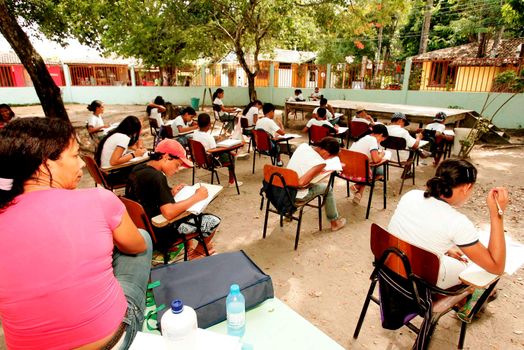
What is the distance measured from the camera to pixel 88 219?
120 cm

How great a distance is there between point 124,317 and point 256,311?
0.61 metres

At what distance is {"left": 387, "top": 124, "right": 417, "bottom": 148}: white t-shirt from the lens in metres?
4.94

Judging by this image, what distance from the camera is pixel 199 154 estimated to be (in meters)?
4.85

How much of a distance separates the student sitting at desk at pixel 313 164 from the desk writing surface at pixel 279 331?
1.89 meters

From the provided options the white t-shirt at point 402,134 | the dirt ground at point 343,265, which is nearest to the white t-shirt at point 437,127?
the dirt ground at point 343,265

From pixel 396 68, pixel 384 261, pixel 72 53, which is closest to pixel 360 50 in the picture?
pixel 396 68

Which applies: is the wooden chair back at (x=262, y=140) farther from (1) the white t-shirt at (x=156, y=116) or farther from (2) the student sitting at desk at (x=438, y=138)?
(2) the student sitting at desk at (x=438, y=138)

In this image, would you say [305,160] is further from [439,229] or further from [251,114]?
[251,114]

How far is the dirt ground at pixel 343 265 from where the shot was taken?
2385mm

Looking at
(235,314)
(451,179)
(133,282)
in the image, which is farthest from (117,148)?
(451,179)

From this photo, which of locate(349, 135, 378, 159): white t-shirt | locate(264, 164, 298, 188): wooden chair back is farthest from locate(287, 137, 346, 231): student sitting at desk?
locate(349, 135, 378, 159): white t-shirt

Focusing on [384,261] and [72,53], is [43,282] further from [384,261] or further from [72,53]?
[72,53]

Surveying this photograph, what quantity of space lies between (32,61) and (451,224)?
7.64m

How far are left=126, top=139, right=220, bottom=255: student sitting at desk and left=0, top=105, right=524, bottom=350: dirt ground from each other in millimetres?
1034
